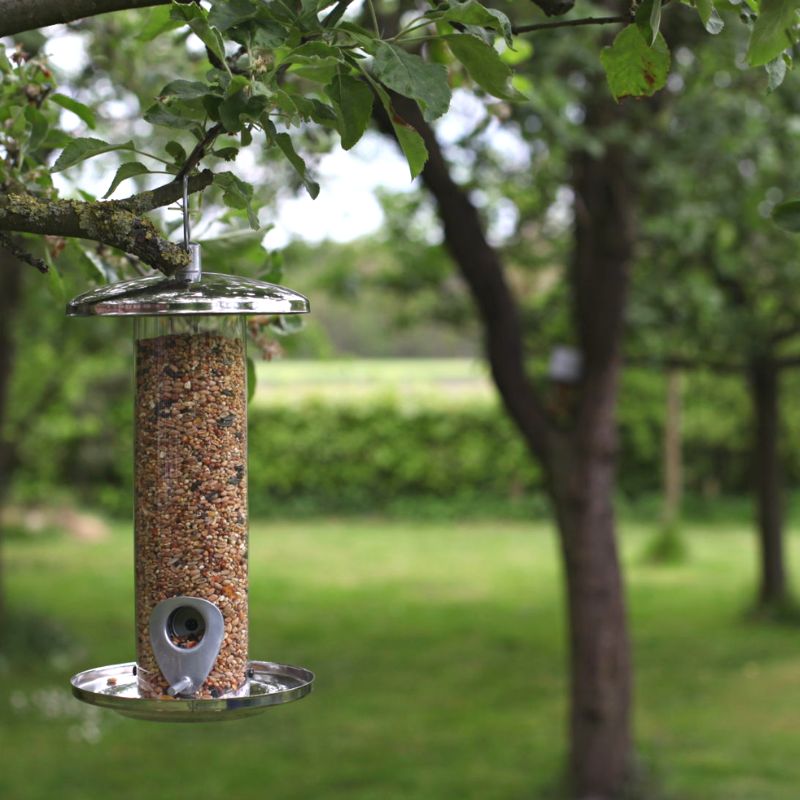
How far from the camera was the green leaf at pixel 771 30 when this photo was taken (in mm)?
1403

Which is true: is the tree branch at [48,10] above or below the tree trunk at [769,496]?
above

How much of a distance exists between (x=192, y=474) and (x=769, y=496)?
38.0ft

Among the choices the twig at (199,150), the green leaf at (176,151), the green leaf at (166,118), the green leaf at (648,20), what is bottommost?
the twig at (199,150)

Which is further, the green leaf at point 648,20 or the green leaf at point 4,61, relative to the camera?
the green leaf at point 4,61

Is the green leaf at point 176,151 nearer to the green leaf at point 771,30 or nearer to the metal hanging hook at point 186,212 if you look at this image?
the metal hanging hook at point 186,212

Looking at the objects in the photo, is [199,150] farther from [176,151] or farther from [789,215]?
[789,215]

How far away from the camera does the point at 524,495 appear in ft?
68.9

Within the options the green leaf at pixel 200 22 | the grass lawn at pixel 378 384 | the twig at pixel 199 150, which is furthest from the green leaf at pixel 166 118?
the grass lawn at pixel 378 384

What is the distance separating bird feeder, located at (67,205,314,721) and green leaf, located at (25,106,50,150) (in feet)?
1.10

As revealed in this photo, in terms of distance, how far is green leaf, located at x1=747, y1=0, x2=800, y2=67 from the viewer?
140cm

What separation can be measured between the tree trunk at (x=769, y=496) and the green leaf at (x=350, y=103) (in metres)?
11.8

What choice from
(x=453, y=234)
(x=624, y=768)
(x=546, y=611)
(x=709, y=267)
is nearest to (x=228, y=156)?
(x=453, y=234)

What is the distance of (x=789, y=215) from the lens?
5.42 feet

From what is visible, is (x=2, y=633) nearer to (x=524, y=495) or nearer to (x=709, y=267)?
(x=709, y=267)
